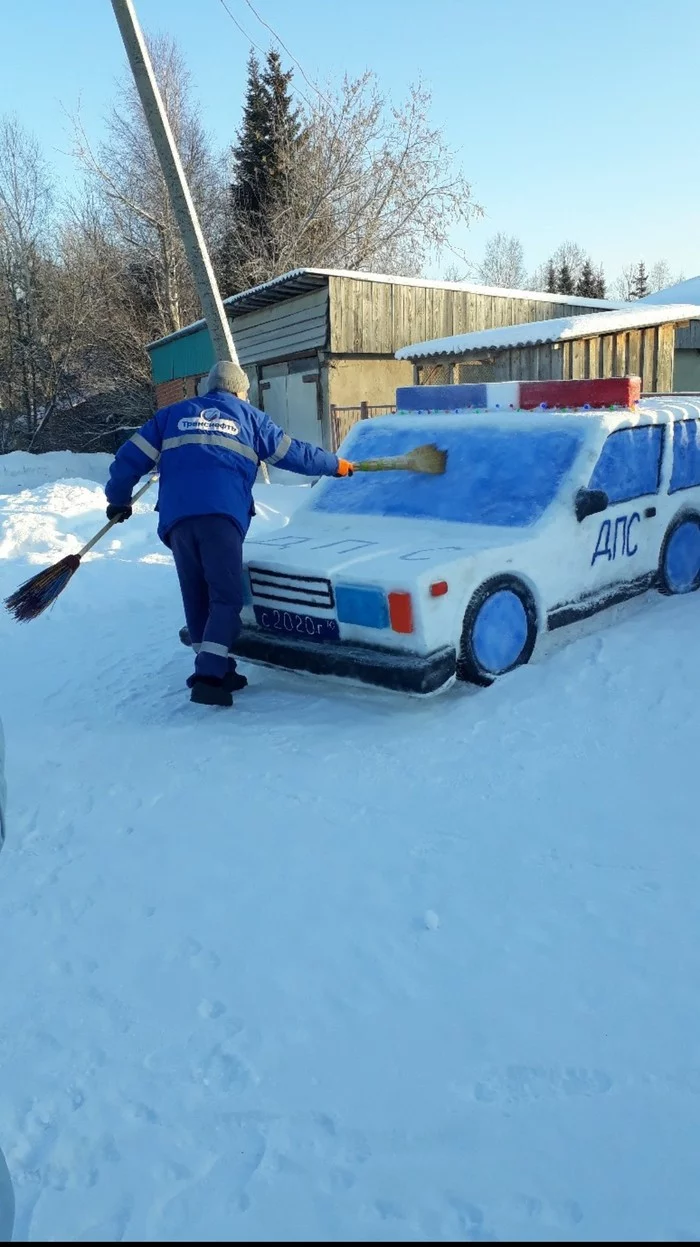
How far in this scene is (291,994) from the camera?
7.58 feet

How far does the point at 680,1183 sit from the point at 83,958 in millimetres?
1640

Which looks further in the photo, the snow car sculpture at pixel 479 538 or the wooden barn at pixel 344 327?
the wooden barn at pixel 344 327

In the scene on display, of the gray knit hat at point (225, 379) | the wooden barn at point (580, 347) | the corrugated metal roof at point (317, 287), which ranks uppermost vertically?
the corrugated metal roof at point (317, 287)

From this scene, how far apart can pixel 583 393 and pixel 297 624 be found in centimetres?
237

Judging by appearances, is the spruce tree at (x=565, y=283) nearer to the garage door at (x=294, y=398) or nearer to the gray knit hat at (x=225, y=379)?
the garage door at (x=294, y=398)

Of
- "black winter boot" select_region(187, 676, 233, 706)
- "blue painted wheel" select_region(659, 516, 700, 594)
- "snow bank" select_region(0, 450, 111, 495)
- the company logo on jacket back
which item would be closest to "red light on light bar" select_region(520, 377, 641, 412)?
"blue painted wheel" select_region(659, 516, 700, 594)

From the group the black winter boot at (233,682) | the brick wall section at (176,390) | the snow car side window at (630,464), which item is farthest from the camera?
the brick wall section at (176,390)

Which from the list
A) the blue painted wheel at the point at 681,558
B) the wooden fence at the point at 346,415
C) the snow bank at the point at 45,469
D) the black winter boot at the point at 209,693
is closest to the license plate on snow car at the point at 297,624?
the black winter boot at the point at 209,693

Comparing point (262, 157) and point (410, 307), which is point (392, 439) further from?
point (262, 157)

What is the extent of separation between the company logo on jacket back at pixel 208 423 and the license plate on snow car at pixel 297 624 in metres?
0.92

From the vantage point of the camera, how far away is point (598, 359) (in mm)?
13039

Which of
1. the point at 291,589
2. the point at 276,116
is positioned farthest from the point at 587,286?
the point at 291,589

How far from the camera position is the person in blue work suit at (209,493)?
4332mm

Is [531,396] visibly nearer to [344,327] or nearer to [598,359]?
[598,359]
